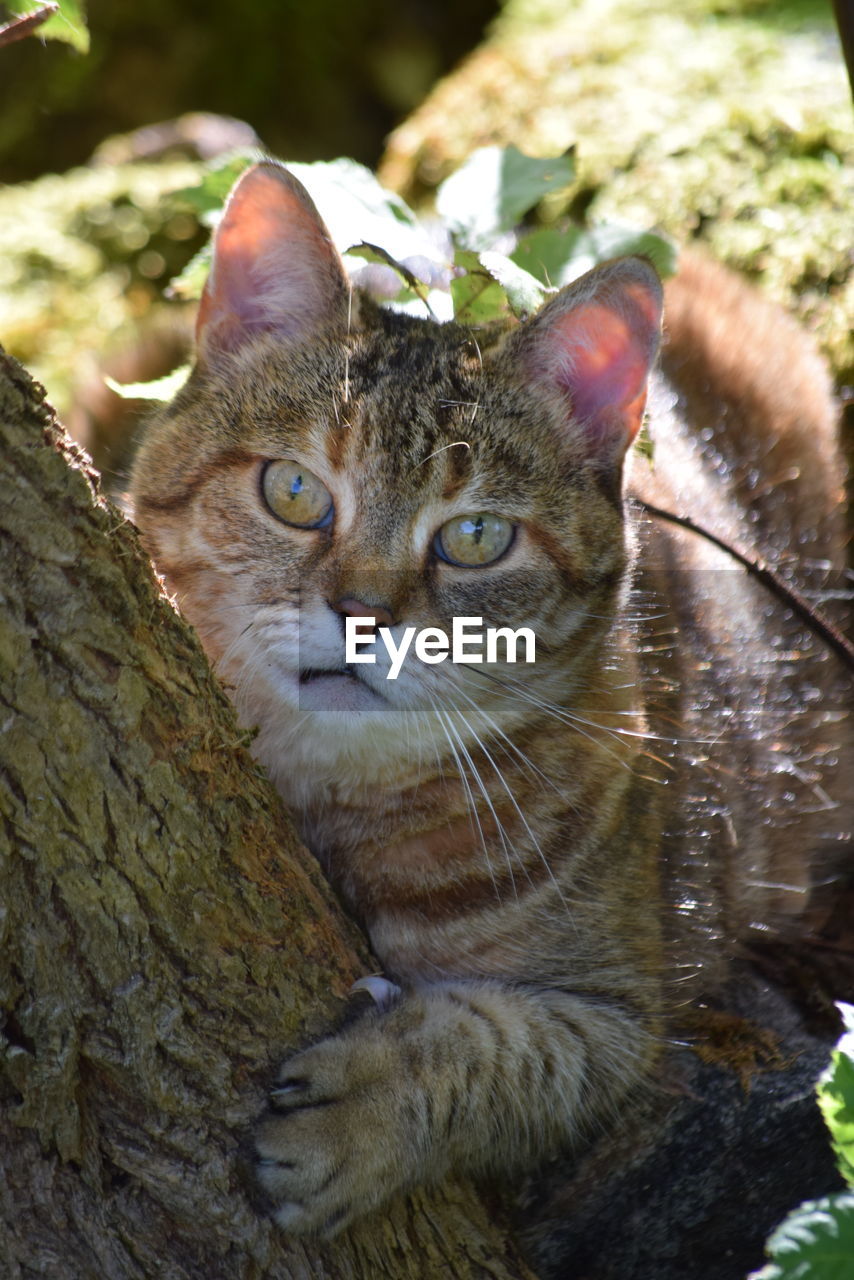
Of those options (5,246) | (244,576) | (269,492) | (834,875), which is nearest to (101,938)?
(244,576)

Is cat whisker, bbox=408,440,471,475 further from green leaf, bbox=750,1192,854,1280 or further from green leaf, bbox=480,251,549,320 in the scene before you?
green leaf, bbox=750,1192,854,1280

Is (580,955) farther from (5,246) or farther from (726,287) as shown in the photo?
(5,246)

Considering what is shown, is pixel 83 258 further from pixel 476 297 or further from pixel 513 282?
pixel 513 282

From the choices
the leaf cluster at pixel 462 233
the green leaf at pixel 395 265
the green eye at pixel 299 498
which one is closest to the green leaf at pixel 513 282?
the leaf cluster at pixel 462 233

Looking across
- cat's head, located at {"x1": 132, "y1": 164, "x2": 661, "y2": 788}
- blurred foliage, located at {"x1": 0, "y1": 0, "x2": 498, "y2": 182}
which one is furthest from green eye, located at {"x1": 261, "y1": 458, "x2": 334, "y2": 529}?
blurred foliage, located at {"x1": 0, "y1": 0, "x2": 498, "y2": 182}

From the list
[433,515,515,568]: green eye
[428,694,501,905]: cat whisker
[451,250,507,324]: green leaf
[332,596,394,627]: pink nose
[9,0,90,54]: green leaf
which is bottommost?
[428,694,501,905]: cat whisker

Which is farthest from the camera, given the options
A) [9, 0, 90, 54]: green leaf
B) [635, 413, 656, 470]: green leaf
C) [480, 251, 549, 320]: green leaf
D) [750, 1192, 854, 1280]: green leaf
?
[635, 413, 656, 470]: green leaf
